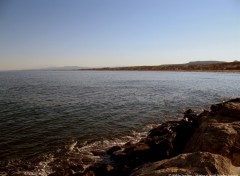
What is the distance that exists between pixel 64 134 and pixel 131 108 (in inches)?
442

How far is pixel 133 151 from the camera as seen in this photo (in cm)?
1183

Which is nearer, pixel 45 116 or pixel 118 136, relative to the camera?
pixel 118 136

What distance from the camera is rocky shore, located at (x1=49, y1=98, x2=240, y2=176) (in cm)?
618

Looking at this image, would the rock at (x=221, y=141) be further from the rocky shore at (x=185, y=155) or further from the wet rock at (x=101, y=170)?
the wet rock at (x=101, y=170)

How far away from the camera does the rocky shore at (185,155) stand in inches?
243

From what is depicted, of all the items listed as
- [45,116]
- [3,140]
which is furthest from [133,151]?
[45,116]

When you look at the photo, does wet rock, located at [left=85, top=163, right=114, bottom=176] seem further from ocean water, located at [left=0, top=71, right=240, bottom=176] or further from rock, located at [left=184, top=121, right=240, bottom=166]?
rock, located at [left=184, top=121, right=240, bottom=166]

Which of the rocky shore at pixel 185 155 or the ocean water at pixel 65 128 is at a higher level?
the rocky shore at pixel 185 155

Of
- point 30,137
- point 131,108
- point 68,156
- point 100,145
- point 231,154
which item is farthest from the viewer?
point 131,108

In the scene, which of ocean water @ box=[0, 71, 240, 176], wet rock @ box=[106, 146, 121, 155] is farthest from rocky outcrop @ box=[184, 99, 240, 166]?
ocean water @ box=[0, 71, 240, 176]

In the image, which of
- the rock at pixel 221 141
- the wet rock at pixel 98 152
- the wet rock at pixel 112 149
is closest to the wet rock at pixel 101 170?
the wet rock at pixel 98 152

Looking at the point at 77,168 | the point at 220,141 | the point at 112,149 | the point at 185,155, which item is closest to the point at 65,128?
the point at 112,149

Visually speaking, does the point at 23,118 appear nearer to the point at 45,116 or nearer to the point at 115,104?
the point at 45,116

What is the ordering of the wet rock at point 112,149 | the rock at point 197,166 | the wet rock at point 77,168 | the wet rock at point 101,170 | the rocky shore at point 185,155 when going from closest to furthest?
the rock at point 197,166
the rocky shore at point 185,155
the wet rock at point 101,170
the wet rock at point 77,168
the wet rock at point 112,149
